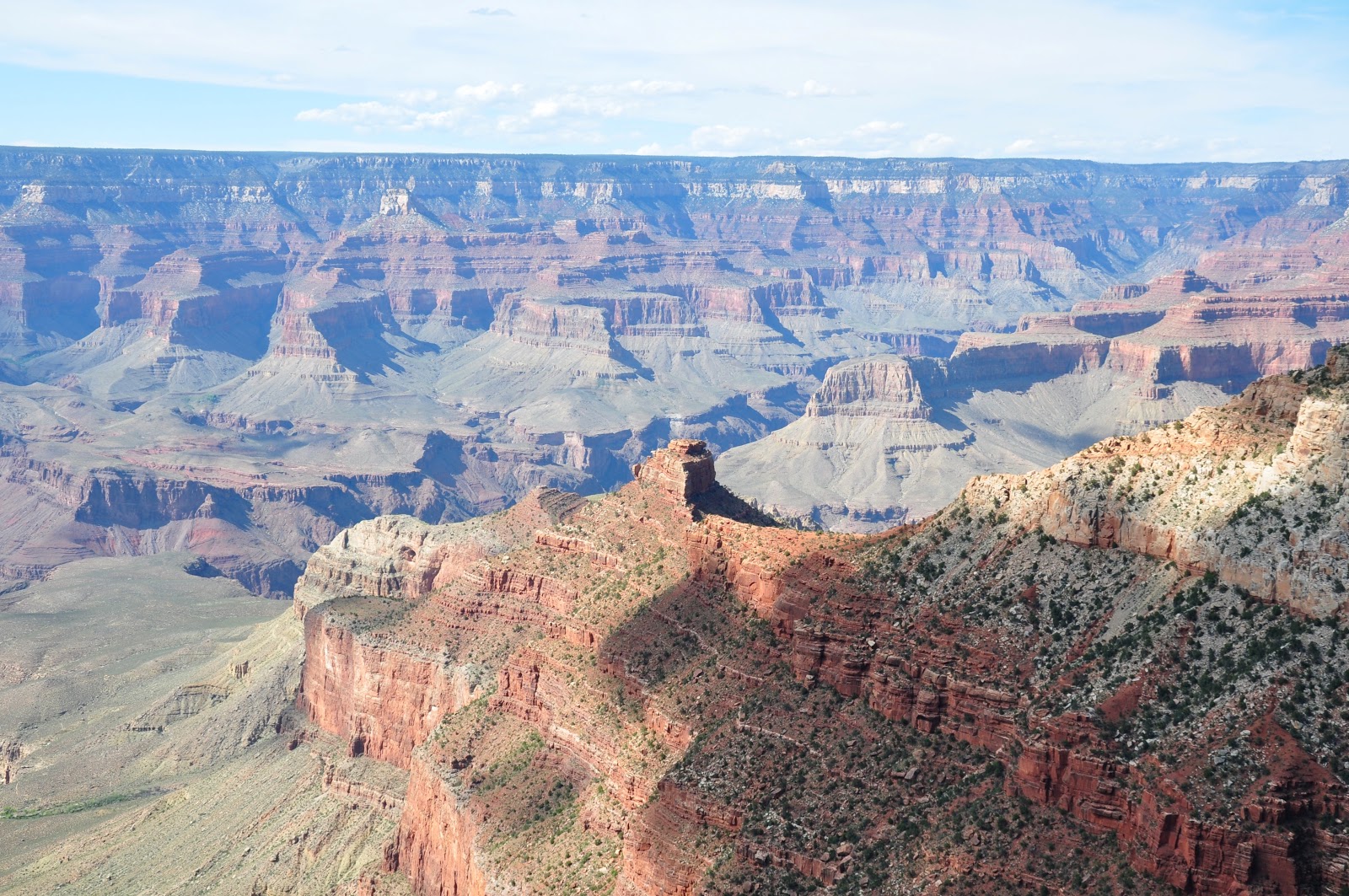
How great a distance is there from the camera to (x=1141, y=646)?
51594 mm

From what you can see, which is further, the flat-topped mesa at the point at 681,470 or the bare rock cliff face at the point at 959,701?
the flat-topped mesa at the point at 681,470

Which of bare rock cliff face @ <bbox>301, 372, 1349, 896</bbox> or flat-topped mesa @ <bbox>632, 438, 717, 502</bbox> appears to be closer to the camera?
bare rock cliff face @ <bbox>301, 372, 1349, 896</bbox>

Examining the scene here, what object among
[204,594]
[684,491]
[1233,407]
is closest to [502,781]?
[684,491]

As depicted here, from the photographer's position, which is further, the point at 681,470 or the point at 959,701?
the point at 681,470

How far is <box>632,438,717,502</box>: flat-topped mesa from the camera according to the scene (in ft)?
282

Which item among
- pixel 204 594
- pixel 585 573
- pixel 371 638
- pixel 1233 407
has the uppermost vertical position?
pixel 1233 407

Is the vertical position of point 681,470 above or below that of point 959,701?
above

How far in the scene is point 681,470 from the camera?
85.9 metres

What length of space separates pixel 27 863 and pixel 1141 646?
73787 mm

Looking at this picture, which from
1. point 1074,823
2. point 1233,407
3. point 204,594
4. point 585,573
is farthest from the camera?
point 204,594

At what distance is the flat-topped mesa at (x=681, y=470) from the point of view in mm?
85938

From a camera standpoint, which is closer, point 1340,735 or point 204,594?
point 1340,735

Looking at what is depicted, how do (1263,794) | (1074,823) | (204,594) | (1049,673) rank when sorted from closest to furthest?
(1263,794) < (1074,823) < (1049,673) < (204,594)

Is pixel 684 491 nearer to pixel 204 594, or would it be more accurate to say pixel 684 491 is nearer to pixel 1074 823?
pixel 1074 823
